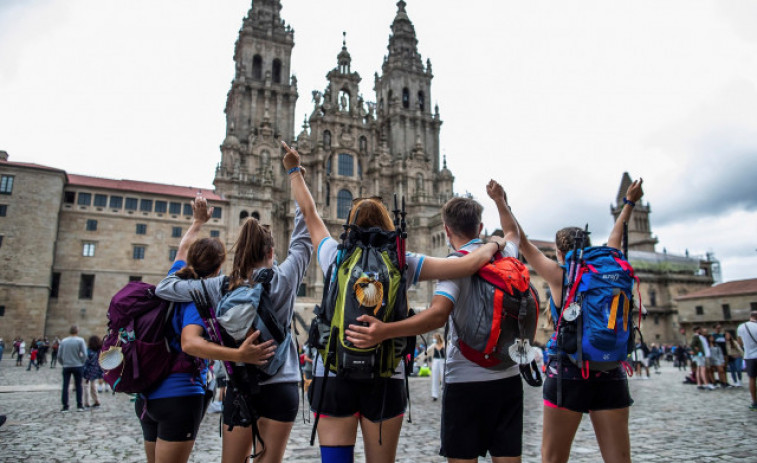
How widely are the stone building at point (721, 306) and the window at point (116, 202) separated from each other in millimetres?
44805

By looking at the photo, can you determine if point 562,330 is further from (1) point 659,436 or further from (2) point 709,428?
(2) point 709,428

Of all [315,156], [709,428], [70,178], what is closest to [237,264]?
[709,428]

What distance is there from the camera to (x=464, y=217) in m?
3.20

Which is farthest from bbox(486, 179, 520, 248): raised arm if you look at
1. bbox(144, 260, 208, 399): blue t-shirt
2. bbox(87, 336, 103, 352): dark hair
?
bbox(87, 336, 103, 352): dark hair

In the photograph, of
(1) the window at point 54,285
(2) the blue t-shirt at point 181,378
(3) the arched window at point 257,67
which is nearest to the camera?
(2) the blue t-shirt at point 181,378

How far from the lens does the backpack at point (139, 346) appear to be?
3.10 meters

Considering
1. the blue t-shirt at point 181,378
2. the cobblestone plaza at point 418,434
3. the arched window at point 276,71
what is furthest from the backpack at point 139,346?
the arched window at point 276,71

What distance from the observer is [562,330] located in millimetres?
3498

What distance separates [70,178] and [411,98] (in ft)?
111

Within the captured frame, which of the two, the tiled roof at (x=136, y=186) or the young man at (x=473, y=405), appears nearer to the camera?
the young man at (x=473, y=405)

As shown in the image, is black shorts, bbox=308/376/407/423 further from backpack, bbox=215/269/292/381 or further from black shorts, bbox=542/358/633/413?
black shorts, bbox=542/358/633/413

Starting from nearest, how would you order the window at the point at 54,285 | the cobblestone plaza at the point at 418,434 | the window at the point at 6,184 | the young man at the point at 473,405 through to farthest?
the young man at the point at 473,405 → the cobblestone plaza at the point at 418,434 → the window at the point at 6,184 → the window at the point at 54,285

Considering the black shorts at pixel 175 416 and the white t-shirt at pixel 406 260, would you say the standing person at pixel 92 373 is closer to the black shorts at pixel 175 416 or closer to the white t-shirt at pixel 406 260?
the black shorts at pixel 175 416

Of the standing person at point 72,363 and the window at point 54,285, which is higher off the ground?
the window at point 54,285
